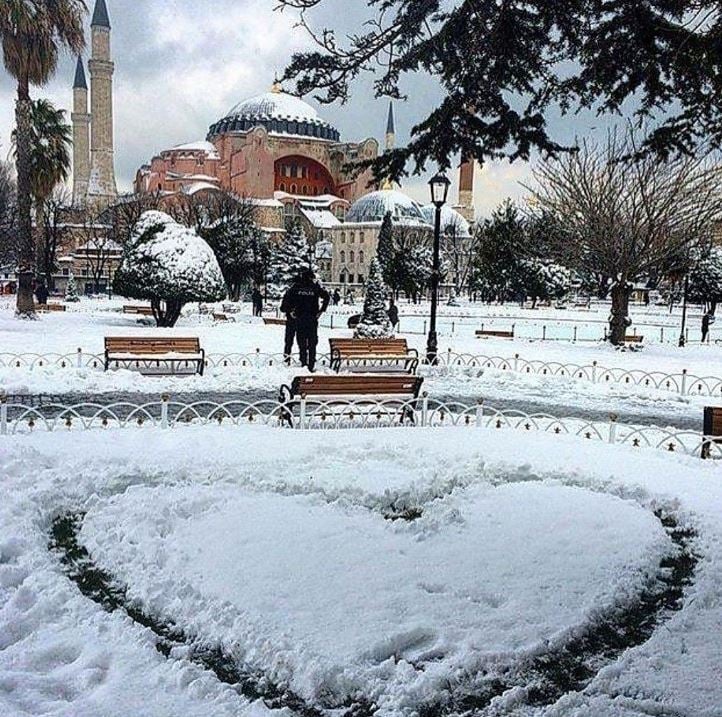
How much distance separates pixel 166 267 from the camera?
71.3 feet

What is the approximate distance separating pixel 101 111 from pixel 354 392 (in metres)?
84.0

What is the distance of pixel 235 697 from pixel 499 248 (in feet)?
162

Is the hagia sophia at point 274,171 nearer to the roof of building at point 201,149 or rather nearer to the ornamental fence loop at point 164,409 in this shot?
the roof of building at point 201,149

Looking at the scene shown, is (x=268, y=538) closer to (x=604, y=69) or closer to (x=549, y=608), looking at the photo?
(x=549, y=608)

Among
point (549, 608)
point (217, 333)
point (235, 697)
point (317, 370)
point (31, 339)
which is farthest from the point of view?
point (217, 333)

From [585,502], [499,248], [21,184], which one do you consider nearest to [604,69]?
[585,502]

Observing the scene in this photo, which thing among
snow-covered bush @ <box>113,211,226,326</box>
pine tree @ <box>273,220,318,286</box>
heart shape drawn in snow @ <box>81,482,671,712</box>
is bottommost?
heart shape drawn in snow @ <box>81,482,671,712</box>

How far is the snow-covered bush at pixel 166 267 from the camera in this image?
21734 millimetres

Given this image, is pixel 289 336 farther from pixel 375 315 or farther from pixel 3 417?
pixel 375 315

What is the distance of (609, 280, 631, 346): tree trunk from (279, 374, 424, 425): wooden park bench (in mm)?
13175

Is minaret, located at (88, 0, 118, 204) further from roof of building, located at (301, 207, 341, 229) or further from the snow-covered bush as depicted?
the snow-covered bush

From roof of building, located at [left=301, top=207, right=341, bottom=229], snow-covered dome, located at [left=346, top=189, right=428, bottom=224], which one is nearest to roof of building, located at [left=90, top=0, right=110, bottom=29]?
roof of building, located at [left=301, top=207, right=341, bottom=229]

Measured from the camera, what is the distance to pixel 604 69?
5.39m

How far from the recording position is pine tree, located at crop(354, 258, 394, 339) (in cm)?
2022
